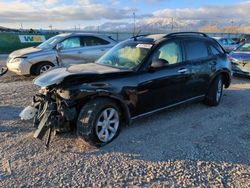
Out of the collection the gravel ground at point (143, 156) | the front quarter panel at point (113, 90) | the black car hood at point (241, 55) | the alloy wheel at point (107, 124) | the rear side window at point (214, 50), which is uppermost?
the rear side window at point (214, 50)

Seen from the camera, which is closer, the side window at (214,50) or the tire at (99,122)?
the tire at (99,122)

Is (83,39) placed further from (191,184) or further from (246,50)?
(191,184)

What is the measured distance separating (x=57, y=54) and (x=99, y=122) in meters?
6.25

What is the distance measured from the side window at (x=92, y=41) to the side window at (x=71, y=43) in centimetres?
23

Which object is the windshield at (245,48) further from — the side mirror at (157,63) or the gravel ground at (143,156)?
the side mirror at (157,63)

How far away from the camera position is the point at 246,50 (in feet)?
38.7

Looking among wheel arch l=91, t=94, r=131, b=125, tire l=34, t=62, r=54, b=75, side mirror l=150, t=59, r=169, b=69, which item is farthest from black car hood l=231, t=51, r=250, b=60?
wheel arch l=91, t=94, r=131, b=125

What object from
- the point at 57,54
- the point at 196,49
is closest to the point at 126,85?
the point at 196,49

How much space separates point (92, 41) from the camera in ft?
37.0

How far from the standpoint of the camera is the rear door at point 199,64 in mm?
6270

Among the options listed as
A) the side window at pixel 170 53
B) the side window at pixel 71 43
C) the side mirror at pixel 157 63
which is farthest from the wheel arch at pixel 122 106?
the side window at pixel 71 43

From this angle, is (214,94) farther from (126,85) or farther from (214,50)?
(126,85)

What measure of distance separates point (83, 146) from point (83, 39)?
6.94m

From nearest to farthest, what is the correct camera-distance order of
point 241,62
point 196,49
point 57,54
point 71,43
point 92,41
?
point 196,49
point 57,54
point 241,62
point 71,43
point 92,41
